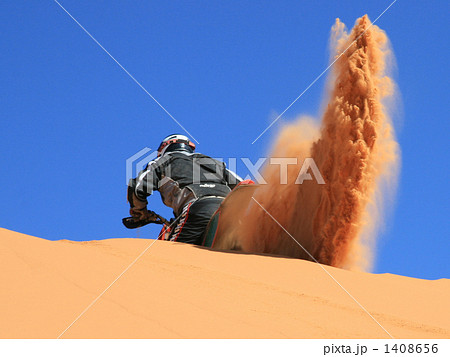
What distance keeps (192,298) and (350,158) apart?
3044 mm

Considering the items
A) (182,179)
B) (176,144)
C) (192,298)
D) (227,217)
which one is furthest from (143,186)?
(192,298)

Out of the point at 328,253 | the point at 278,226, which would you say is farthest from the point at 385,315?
the point at 278,226

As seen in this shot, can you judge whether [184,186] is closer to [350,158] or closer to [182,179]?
[182,179]

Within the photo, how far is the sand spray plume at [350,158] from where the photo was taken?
5.88m

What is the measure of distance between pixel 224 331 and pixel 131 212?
708 cm

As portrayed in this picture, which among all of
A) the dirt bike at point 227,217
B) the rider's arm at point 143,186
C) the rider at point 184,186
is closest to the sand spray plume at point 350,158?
the dirt bike at point 227,217

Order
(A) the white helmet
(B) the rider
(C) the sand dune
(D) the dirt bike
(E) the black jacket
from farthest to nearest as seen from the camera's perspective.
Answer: (A) the white helmet → (E) the black jacket → (B) the rider → (D) the dirt bike → (C) the sand dune

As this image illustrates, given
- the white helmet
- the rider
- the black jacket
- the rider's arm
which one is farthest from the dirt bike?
the white helmet

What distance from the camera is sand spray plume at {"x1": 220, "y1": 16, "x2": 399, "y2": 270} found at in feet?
19.3

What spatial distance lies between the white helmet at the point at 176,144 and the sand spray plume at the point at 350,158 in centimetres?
384

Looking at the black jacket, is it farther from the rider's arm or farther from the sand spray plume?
the sand spray plume

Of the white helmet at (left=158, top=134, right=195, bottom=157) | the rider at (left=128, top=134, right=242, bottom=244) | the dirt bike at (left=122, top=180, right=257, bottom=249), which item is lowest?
the dirt bike at (left=122, top=180, right=257, bottom=249)

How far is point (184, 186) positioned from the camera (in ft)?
28.5

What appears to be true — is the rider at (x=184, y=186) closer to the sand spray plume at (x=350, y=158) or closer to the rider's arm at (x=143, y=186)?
the rider's arm at (x=143, y=186)
